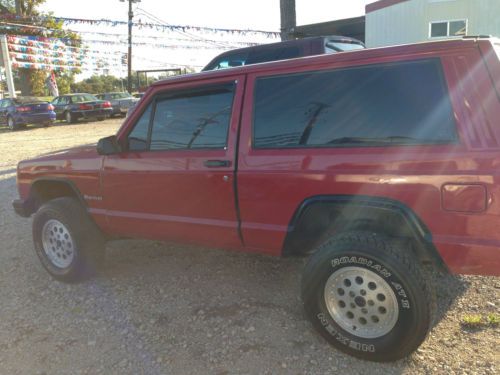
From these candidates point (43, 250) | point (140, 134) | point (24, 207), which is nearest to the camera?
point (140, 134)

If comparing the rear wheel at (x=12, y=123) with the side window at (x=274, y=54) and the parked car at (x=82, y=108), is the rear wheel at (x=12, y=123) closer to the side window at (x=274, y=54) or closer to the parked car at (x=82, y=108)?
the parked car at (x=82, y=108)

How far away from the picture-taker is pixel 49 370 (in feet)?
9.14

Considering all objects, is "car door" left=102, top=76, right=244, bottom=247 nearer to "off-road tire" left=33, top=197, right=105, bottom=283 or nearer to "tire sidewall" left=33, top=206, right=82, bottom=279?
"off-road tire" left=33, top=197, right=105, bottom=283

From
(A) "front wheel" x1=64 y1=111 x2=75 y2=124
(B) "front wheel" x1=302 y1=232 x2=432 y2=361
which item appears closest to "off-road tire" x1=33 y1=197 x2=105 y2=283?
(B) "front wheel" x1=302 y1=232 x2=432 y2=361

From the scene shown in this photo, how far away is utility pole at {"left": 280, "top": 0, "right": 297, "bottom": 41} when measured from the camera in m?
8.80

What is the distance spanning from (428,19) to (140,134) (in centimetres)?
1360

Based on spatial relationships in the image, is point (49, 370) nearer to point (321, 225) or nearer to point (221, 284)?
point (221, 284)

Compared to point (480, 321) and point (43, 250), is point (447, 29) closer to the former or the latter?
point (480, 321)

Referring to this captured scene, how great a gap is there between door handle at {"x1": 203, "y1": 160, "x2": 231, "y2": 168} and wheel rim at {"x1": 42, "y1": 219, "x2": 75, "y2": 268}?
5.46 ft

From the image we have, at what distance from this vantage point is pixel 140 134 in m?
3.56

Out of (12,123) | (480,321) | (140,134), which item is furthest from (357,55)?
(12,123)

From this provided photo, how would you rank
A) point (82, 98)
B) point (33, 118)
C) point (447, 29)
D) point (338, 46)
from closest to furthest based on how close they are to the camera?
1. point (338, 46)
2. point (447, 29)
3. point (33, 118)
4. point (82, 98)

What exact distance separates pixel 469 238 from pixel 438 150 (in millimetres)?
496

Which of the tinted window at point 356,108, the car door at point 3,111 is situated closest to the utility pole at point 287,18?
the tinted window at point 356,108
